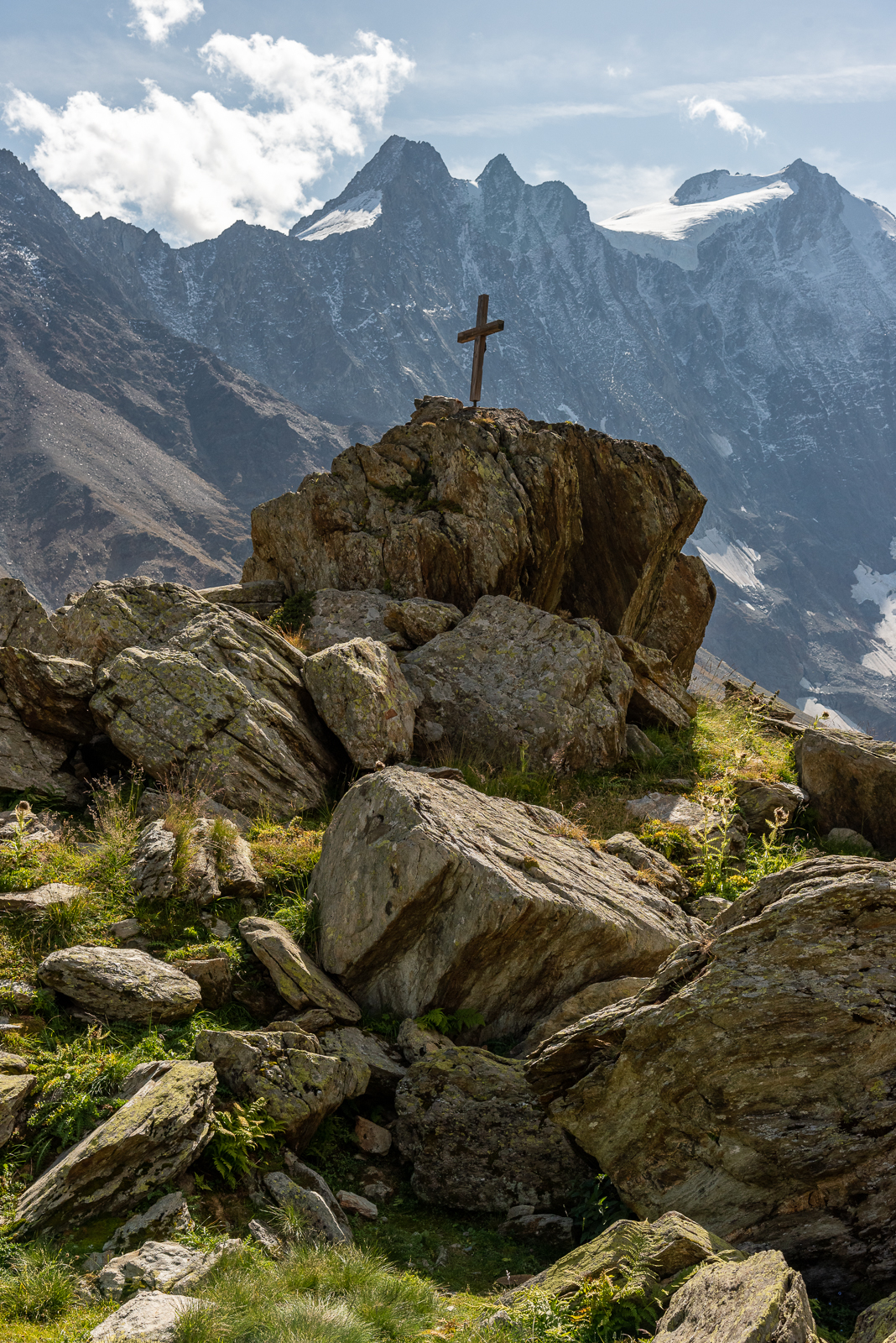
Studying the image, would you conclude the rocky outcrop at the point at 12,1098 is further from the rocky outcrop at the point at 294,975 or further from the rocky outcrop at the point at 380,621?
the rocky outcrop at the point at 380,621

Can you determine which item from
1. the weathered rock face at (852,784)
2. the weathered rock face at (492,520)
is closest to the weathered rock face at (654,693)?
the weathered rock face at (492,520)

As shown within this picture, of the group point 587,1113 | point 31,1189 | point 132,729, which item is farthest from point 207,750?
point 587,1113

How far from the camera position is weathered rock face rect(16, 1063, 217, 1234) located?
5441 millimetres

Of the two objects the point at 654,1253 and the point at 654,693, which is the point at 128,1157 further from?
the point at 654,693

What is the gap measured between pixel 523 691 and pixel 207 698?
16.7 ft

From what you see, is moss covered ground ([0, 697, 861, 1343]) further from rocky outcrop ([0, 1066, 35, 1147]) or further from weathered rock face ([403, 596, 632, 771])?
weathered rock face ([403, 596, 632, 771])

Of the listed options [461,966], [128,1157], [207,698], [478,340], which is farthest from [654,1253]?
[478,340]

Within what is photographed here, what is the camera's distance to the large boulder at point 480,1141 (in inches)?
261

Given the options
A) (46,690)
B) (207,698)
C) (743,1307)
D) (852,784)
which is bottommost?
(743,1307)

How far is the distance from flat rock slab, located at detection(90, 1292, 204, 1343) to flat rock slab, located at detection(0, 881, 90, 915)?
156 inches

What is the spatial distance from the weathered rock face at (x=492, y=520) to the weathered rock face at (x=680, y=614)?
3.14 ft

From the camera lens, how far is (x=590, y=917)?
27.8 feet

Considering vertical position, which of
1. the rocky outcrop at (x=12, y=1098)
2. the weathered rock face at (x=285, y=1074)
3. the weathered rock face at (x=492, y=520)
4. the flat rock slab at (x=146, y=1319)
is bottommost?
the rocky outcrop at (x=12, y=1098)

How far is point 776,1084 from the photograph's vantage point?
5.92 m
